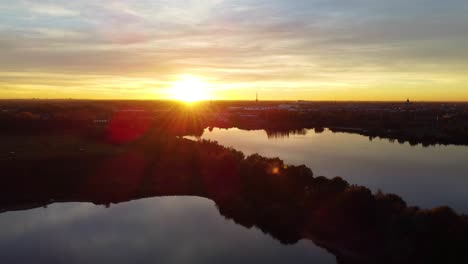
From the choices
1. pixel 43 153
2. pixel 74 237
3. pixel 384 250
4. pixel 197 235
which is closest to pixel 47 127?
pixel 43 153

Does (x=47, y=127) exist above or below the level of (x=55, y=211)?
above

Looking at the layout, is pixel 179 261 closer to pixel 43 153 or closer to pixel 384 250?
pixel 384 250

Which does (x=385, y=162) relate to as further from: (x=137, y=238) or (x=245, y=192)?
(x=137, y=238)

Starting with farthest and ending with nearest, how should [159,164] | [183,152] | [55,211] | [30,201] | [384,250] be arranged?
[183,152], [159,164], [30,201], [55,211], [384,250]

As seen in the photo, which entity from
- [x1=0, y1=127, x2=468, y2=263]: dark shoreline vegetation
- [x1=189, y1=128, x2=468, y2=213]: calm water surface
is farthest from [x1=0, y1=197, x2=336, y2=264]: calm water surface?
[x1=189, y1=128, x2=468, y2=213]: calm water surface

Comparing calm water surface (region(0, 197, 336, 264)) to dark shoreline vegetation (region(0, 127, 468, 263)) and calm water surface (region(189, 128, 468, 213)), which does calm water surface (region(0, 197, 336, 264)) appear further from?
calm water surface (region(189, 128, 468, 213))

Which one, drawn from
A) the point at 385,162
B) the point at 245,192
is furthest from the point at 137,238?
the point at 385,162
